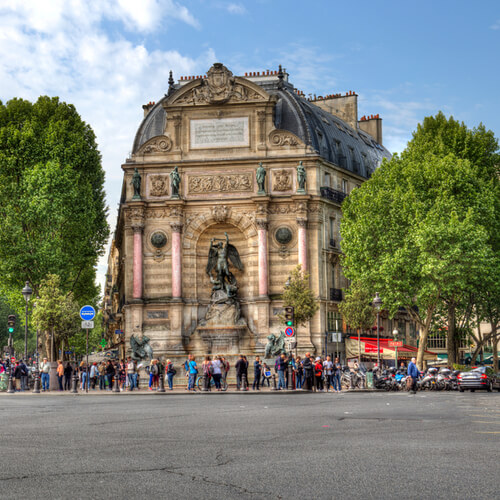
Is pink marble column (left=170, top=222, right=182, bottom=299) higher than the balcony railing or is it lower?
lower

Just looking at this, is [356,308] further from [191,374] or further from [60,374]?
[60,374]

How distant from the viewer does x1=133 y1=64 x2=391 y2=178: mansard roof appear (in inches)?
2275

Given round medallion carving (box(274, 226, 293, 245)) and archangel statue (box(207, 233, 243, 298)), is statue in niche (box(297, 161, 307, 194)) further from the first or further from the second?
archangel statue (box(207, 233, 243, 298))

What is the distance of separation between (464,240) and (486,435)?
31.7m

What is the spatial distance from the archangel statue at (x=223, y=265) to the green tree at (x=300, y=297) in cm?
495

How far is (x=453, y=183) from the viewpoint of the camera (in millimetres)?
49094

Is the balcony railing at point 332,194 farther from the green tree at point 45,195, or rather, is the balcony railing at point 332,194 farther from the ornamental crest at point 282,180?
the green tree at point 45,195

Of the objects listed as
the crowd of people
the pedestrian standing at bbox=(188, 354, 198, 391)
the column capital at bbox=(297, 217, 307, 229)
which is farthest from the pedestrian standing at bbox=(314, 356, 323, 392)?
the column capital at bbox=(297, 217, 307, 229)

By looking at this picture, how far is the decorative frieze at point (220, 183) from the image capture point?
185ft

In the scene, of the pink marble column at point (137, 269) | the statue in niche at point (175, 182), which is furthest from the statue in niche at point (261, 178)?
the pink marble column at point (137, 269)

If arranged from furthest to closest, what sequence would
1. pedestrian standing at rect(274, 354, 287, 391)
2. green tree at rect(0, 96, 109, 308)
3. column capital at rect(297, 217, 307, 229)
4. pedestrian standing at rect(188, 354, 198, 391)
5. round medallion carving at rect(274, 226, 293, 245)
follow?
round medallion carving at rect(274, 226, 293, 245), column capital at rect(297, 217, 307, 229), green tree at rect(0, 96, 109, 308), pedestrian standing at rect(188, 354, 198, 391), pedestrian standing at rect(274, 354, 287, 391)

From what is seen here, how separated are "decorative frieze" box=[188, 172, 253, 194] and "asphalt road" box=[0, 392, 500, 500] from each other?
35.7 meters

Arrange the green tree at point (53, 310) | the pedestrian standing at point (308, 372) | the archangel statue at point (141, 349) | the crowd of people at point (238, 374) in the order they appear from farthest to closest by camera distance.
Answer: the archangel statue at point (141, 349), the green tree at point (53, 310), the crowd of people at point (238, 374), the pedestrian standing at point (308, 372)

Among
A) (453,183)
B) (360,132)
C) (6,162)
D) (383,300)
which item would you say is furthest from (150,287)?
(360,132)
